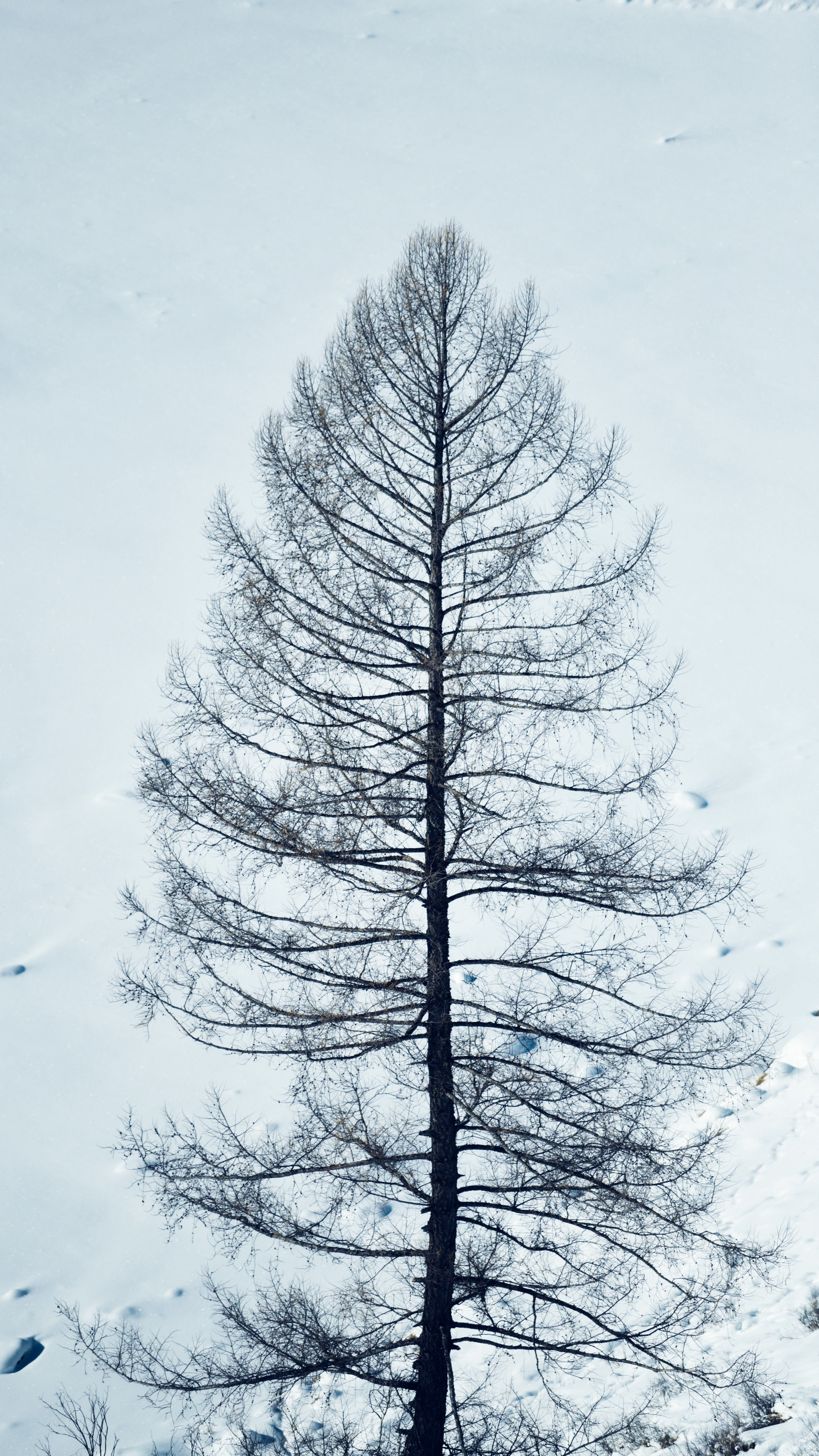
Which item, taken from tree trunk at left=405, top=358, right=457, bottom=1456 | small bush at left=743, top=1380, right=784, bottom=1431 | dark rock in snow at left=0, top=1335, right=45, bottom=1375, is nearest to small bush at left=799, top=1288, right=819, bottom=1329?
small bush at left=743, top=1380, right=784, bottom=1431

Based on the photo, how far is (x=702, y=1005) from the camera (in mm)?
6547

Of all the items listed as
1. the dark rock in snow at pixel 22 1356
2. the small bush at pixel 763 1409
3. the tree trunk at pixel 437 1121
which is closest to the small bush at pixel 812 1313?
the small bush at pixel 763 1409

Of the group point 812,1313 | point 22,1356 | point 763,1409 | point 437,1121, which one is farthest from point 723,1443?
point 22,1356

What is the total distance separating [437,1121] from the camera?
6.27 meters

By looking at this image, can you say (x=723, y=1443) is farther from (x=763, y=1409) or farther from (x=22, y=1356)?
(x=22, y=1356)

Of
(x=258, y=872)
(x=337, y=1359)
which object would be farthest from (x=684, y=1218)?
(x=258, y=872)

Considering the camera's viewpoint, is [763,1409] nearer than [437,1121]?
No

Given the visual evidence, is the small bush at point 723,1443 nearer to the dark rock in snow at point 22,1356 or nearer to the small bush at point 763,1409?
the small bush at point 763,1409

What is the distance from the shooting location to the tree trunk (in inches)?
237

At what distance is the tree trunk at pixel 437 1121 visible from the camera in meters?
6.02

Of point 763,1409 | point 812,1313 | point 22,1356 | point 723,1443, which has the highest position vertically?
point 812,1313

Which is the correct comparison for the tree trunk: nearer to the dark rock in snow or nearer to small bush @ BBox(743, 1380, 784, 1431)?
small bush @ BBox(743, 1380, 784, 1431)

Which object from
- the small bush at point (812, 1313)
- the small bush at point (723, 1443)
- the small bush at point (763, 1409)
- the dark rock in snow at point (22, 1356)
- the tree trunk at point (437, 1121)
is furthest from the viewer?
the dark rock in snow at point (22, 1356)

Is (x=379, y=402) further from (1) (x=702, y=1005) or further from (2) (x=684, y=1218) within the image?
(2) (x=684, y=1218)
